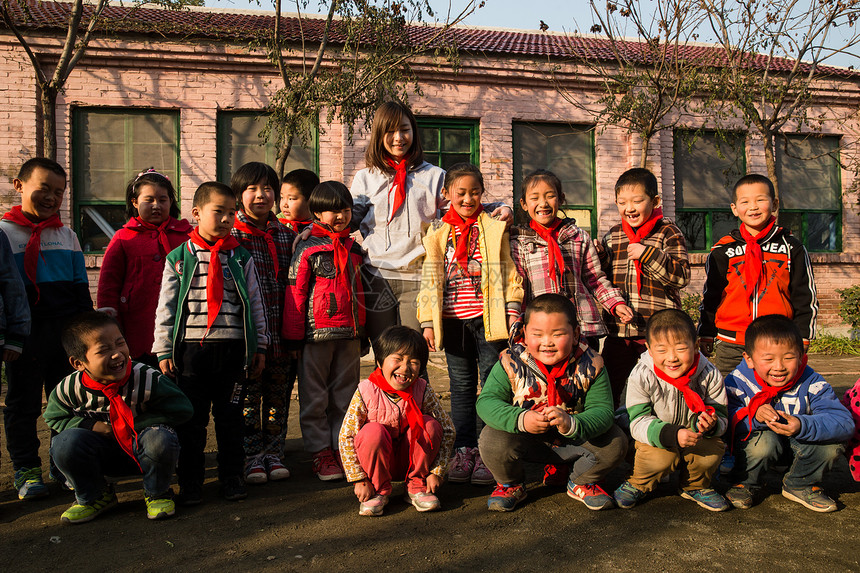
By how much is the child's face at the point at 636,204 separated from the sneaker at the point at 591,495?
1.50 meters

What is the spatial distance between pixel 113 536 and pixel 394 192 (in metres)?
2.23

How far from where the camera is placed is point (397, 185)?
3.79m

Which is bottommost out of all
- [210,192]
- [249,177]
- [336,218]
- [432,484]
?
[432,484]

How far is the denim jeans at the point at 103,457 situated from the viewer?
9.64 feet

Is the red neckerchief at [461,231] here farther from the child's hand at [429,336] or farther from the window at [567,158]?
the window at [567,158]

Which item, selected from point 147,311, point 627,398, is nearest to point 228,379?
point 147,311

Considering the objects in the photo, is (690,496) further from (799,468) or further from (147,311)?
(147,311)

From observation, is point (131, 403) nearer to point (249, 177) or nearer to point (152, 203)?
point (152, 203)

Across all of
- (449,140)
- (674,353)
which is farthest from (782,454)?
(449,140)

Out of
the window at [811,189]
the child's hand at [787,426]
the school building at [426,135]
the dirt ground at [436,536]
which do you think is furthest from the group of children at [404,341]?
the window at [811,189]

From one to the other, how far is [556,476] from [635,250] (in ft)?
4.28

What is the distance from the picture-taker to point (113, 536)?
277 centimetres

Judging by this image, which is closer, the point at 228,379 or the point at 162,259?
the point at 228,379

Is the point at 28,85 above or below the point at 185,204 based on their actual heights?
above
